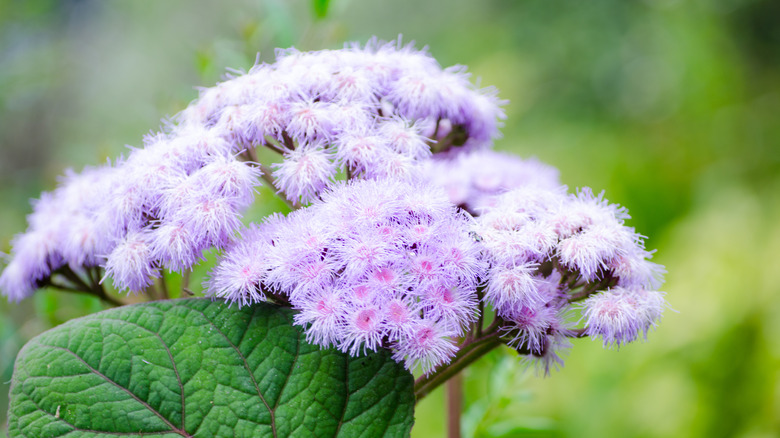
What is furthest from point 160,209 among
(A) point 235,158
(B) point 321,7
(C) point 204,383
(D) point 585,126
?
(D) point 585,126

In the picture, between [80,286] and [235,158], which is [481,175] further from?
[80,286]

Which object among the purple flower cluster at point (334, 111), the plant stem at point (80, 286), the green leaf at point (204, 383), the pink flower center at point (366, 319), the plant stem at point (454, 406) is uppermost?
the purple flower cluster at point (334, 111)

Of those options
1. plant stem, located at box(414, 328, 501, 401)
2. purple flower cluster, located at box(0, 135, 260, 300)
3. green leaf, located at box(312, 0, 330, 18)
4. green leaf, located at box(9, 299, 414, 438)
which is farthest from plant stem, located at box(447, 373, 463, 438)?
green leaf, located at box(312, 0, 330, 18)

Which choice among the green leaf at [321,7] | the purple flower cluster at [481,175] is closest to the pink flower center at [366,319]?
the purple flower cluster at [481,175]

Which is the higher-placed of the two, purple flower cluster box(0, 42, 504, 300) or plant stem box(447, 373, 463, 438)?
purple flower cluster box(0, 42, 504, 300)

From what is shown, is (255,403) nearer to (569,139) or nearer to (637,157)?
(637,157)

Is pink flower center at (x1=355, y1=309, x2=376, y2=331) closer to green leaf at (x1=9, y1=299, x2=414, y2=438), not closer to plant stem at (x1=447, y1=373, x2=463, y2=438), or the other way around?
green leaf at (x1=9, y1=299, x2=414, y2=438)

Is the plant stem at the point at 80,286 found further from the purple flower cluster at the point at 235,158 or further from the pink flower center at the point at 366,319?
the pink flower center at the point at 366,319
